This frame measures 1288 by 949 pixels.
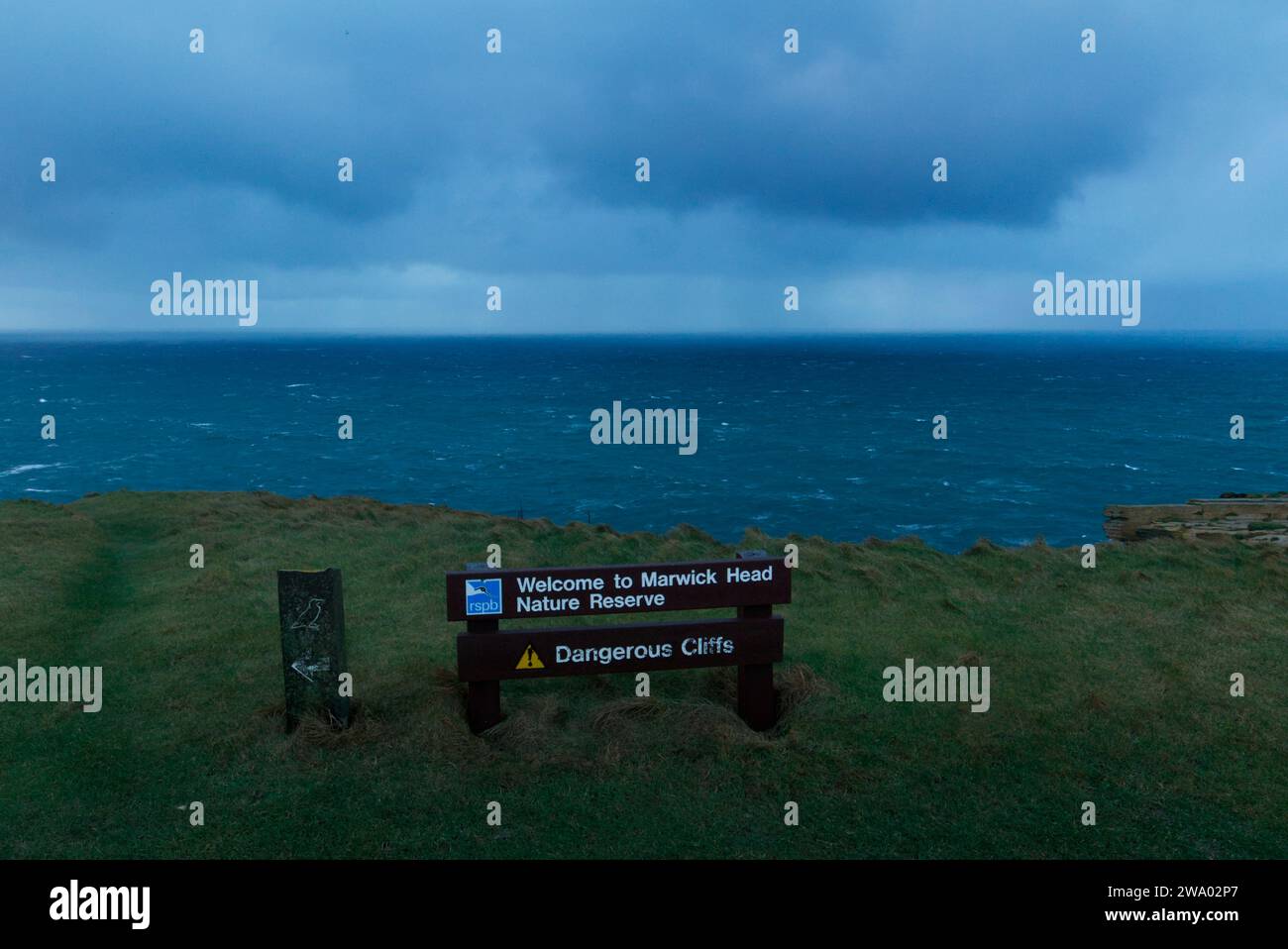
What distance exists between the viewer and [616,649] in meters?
11.1

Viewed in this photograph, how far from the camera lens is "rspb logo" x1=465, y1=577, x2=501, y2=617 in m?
10.8

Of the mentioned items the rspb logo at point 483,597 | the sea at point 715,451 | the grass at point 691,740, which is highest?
the sea at point 715,451

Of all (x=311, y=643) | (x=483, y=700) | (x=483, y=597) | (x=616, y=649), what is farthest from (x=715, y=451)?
(x=311, y=643)

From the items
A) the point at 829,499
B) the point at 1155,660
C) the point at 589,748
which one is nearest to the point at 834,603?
the point at 1155,660

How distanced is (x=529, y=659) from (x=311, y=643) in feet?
8.55

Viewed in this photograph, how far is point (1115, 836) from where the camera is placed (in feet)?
29.2

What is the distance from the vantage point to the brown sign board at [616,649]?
10.9m

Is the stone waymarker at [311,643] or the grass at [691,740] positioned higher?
the stone waymarker at [311,643]

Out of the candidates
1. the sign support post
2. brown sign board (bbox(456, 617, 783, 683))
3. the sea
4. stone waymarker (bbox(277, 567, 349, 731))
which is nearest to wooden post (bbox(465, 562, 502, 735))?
brown sign board (bbox(456, 617, 783, 683))

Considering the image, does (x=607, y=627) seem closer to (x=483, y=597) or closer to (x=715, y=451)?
(x=483, y=597)

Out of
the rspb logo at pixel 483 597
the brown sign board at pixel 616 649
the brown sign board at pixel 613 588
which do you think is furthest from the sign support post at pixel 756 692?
the rspb logo at pixel 483 597

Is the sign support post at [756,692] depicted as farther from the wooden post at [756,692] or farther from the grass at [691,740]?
the grass at [691,740]

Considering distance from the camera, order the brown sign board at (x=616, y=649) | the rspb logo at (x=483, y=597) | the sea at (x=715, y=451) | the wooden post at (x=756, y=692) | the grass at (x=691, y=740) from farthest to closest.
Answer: the sea at (x=715, y=451), the wooden post at (x=756, y=692), the brown sign board at (x=616, y=649), the rspb logo at (x=483, y=597), the grass at (x=691, y=740)

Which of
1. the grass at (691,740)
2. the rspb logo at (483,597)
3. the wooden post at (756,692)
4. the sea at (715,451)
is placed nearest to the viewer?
the grass at (691,740)
